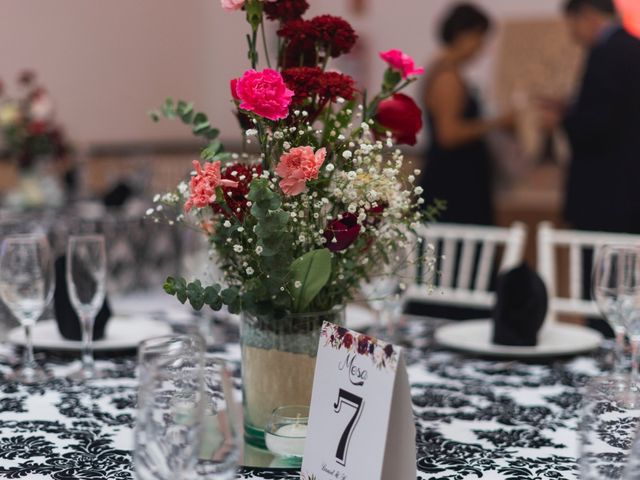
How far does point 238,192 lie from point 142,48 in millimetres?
5740

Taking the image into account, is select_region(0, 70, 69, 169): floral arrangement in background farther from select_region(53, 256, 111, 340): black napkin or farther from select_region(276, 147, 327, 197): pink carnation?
select_region(276, 147, 327, 197): pink carnation

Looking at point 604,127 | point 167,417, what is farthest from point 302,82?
point 604,127

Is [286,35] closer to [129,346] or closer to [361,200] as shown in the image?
[361,200]

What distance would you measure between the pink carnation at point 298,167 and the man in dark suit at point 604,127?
2393 mm

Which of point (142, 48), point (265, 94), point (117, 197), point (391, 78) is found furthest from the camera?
point (142, 48)

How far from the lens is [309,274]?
115 cm

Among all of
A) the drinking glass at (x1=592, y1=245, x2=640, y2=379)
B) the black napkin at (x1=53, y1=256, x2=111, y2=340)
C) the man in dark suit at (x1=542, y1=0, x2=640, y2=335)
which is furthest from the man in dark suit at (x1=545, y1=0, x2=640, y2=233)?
the black napkin at (x1=53, y1=256, x2=111, y2=340)

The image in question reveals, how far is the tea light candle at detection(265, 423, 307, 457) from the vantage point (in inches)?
44.3

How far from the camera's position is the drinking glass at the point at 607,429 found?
34.4 inches

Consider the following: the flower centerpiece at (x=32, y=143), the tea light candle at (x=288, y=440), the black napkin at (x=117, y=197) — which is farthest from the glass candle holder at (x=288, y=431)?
the flower centerpiece at (x=32, y=143)

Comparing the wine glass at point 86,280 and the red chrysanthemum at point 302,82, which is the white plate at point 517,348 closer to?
the wine glass at point 86,280

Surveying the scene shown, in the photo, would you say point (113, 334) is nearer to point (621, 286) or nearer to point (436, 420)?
point (436, 420)

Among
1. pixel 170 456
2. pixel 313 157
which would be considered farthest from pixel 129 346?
pixel 170 456

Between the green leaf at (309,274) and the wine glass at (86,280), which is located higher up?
the green leaf at (309,274)
